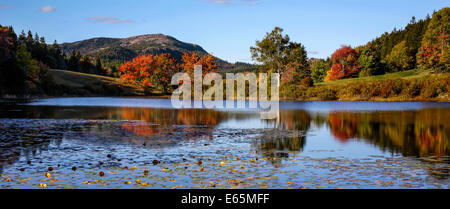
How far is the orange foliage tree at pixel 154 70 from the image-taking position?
4803 inches

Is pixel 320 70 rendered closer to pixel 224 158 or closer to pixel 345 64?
pixel 345 64

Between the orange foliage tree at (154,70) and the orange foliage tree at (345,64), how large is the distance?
4668cm

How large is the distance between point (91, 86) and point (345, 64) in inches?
3032

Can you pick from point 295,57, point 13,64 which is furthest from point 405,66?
point 13,64

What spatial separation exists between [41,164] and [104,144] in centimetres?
463

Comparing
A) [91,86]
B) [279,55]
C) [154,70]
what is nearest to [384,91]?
[279,55]

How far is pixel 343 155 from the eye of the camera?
14438 mm

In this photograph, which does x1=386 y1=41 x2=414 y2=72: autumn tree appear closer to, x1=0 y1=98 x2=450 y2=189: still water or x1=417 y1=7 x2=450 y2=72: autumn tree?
x1=417 y1=7 x2=450 y2=72: autumn tree

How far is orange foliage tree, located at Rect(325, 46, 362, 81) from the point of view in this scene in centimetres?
11734

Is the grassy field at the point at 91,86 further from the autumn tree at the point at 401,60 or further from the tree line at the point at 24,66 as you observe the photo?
the autumn tree at the point at 401,60

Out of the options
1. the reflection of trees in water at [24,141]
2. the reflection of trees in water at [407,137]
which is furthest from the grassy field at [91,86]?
the reflection of trees in water at [407,137]

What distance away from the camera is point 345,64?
392ft

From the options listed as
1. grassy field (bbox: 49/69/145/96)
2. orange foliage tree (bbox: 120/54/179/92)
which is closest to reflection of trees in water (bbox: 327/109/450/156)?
orange foliage tree (bbox: 120/54/179/92)
